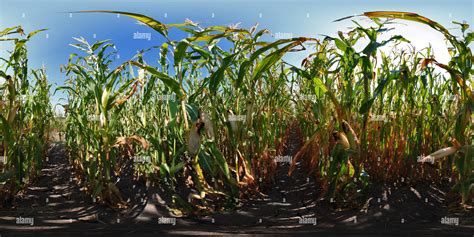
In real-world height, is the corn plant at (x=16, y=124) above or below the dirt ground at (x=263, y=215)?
above

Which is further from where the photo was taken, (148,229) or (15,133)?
(15,133)

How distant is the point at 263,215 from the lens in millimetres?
1615

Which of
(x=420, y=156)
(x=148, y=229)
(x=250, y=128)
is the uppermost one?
(x=250, y=128)

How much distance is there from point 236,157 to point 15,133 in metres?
1.17

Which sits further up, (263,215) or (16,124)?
(16,124)

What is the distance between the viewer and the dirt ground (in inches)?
56.0

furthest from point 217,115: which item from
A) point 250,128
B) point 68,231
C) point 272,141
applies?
point 68,231

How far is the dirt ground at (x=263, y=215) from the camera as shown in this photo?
1.42m

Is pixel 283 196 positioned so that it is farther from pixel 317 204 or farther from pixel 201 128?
pixel 201 128

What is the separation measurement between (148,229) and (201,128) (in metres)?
0.45

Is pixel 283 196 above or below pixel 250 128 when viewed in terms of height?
below

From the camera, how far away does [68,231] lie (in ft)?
4.83

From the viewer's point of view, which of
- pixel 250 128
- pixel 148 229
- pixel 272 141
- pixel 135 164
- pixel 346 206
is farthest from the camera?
pixel 135 164

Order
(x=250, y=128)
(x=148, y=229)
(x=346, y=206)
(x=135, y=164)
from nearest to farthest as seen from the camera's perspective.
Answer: (x=148, y=229), (x=346, y=206), (x=250, y=128), (x=135, y=164)
